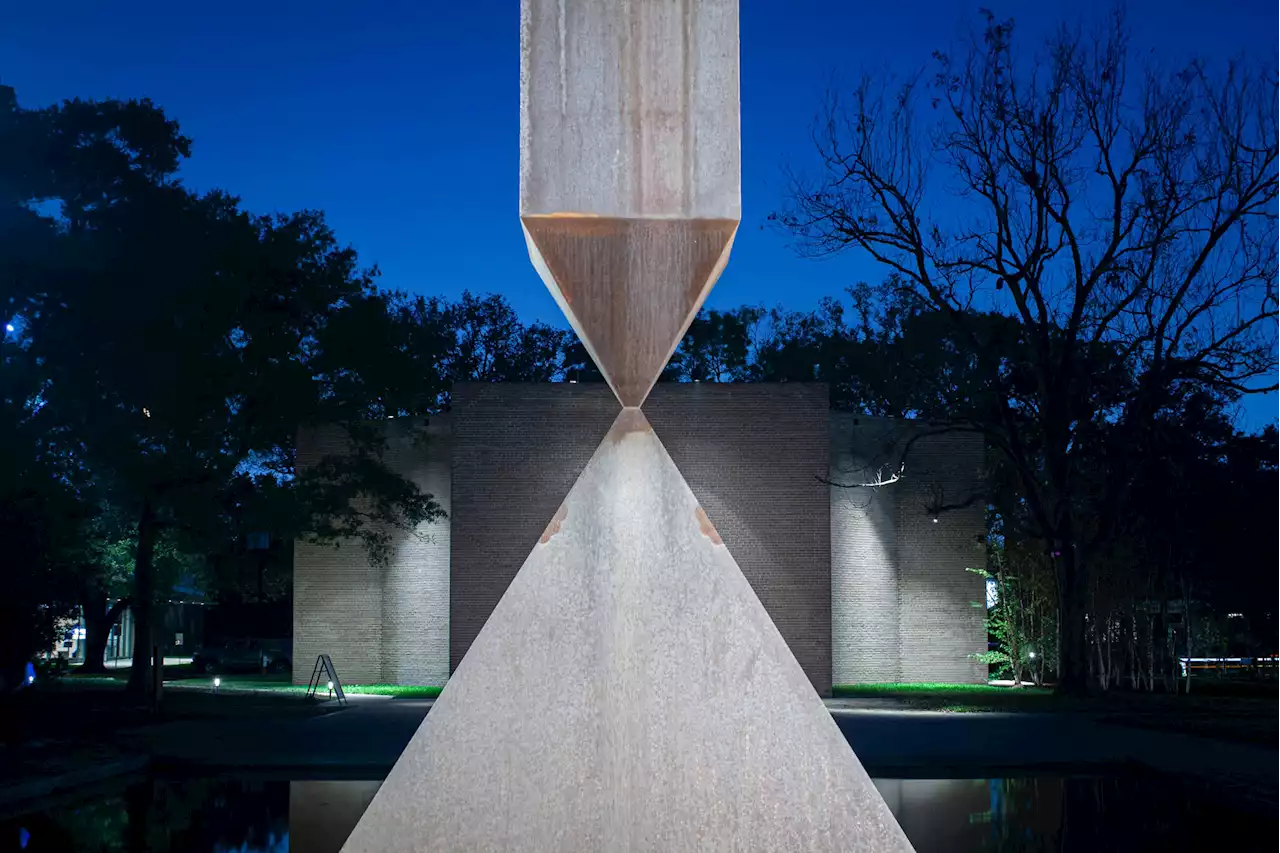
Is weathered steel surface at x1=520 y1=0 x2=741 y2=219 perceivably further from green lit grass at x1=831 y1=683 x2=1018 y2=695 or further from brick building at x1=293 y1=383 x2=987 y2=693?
green lit grass at x1=831 y1=683 x2=1018 y2=695

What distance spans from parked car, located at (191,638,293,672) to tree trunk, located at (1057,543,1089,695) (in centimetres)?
2113

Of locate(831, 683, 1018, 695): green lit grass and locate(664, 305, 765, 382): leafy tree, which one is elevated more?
locate(664, 305, 765, 382): leafy tree

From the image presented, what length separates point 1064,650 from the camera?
24844 mm

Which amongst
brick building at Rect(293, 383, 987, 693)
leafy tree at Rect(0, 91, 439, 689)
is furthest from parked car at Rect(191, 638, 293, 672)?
leafy tree at Rect(0, 91, 439, 689)

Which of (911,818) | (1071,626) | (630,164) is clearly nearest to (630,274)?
(630,164)

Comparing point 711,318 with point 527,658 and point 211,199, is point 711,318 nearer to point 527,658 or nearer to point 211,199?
point 211,199

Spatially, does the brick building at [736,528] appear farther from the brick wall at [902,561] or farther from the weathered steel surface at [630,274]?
the weathered steel surface at [630,274]

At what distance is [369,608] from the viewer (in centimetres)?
2938

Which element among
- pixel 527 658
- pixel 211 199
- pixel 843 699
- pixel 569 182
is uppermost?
pixel 211 199

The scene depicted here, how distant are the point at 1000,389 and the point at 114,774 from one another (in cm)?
1831

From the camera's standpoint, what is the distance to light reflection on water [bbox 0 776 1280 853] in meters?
9.06

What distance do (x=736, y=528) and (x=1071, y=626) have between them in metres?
6.73

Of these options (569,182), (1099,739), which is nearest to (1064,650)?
(1099,739)

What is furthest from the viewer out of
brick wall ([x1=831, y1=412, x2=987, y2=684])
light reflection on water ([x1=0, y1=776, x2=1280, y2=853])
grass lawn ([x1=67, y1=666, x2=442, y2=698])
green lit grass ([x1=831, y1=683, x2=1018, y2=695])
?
brick wall ([x1=831, y1=412, x2=987, y2=684])
